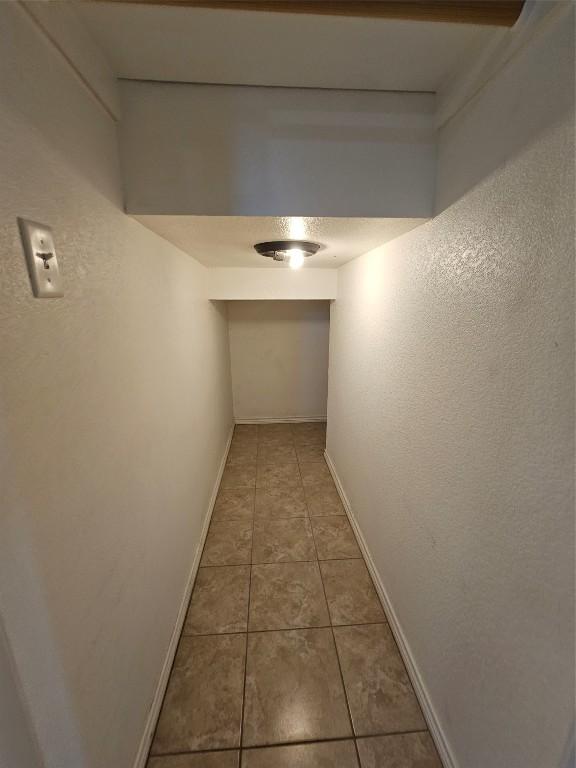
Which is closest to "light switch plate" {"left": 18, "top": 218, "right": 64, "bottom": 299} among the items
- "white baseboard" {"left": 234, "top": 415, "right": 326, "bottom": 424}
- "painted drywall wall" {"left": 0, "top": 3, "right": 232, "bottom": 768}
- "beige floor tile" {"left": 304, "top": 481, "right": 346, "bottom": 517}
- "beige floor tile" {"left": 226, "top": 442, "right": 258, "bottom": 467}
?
"painted drywall wall" {"left": 0, "top": 3, "right": 232, "bottom": 768}

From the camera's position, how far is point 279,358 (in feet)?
11.6

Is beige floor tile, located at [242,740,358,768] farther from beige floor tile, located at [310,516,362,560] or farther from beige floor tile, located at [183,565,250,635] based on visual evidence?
beige floor tile, located at [310,516,362,560]

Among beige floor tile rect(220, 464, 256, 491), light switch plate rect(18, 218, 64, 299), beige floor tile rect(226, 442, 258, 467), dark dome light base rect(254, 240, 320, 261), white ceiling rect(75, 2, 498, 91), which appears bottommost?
beige floor tile rect(220, 464, 256, 491)

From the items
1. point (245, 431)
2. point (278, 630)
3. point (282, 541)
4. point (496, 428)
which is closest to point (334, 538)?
point (282, 541)

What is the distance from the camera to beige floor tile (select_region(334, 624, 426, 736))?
44.8 inches

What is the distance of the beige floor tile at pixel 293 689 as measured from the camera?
1.12 m

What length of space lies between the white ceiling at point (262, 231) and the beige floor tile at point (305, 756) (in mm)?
1784

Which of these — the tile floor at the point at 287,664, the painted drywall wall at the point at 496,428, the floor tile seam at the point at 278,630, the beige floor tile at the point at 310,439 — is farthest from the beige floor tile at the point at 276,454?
the painted drywall wall at the point at 496,428

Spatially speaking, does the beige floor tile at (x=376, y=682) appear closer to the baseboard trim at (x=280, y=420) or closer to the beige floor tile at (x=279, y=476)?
the beige floor tile at (x=279, y=476)

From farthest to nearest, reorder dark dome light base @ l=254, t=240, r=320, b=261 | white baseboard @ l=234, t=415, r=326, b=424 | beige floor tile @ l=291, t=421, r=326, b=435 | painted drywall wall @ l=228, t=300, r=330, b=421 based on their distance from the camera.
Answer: white baseboard @ l=234, t=415, r=326, b=424, beige floor tile @ l=291, t=421, r=326, b=435, painted drywall wall @ l=228, t=300, r=330, b=421, dark dome light base @ l=254, t=240, r=320, b=261

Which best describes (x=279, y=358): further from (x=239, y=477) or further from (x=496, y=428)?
(x=496, y=428)

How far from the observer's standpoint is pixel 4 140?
530 mm

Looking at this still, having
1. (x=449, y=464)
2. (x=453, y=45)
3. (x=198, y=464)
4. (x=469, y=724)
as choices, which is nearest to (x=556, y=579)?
(x=449, y=464)

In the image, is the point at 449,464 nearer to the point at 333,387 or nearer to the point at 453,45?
the point at 453,45
